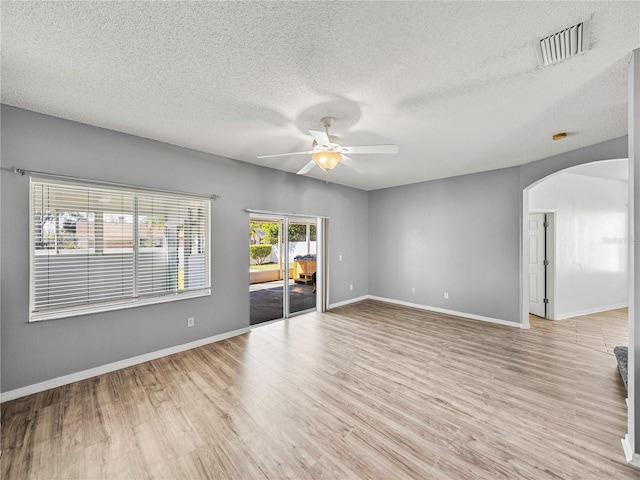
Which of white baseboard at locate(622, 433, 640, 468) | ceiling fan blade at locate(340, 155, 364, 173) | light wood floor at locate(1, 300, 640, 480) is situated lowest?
light wood floor at locate(1, 300, 640, 480)

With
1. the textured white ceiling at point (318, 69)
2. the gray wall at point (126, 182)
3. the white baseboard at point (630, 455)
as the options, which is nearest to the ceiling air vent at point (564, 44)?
the textured white ceiling at point (318, 69)

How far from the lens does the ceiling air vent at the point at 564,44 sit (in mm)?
1581

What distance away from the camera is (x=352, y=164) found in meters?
4.41

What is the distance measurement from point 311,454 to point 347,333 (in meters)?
2.51

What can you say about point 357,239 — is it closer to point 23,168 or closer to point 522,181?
point 522,181

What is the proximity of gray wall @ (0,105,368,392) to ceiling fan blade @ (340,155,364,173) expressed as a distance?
1.13m

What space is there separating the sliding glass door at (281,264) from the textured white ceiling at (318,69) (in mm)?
2233

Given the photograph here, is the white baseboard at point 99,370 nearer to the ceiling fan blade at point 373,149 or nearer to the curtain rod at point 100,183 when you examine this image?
the curtain rod at point 100,183

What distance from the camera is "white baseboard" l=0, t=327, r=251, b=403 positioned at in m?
2.52

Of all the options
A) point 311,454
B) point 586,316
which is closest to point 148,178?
point 311,454

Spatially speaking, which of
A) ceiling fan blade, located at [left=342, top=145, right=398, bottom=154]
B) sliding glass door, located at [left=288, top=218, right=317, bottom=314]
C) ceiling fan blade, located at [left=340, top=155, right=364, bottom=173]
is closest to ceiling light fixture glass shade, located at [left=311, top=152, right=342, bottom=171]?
ceiling fan blade, located at [left=342, top=145, right=398, bottom=154]

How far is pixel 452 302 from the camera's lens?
5418 millimetres

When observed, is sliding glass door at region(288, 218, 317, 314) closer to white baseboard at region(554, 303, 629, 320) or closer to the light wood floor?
the light wood floor

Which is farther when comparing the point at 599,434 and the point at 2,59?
the point at 599,434
